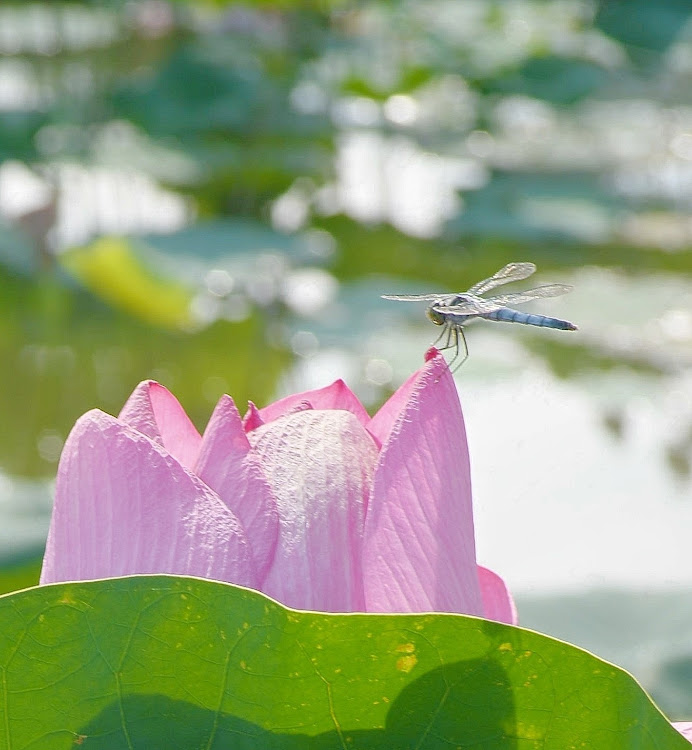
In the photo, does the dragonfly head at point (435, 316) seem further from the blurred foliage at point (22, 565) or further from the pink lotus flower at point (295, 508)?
the blurred foliage at point (22, 565)

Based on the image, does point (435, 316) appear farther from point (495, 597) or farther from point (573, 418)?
point (573, 418)

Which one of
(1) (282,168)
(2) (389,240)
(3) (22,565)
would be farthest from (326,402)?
(1) (282,168)

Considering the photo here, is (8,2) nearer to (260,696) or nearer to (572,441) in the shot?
(572,441)

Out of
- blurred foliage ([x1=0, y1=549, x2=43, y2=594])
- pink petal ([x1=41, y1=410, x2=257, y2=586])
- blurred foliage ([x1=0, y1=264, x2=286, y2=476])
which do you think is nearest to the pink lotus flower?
pink petal ([x1=41, y1=410, x2=257, y2=586])

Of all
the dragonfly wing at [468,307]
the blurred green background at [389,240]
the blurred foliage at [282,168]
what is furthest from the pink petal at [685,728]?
the blurred foliage at [282,168]

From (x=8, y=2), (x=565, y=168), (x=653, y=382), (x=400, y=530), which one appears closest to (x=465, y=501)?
(x=400, y=530)

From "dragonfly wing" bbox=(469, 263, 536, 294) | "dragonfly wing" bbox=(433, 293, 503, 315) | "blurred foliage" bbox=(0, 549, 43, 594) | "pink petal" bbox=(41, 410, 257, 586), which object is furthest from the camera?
"blurred foliage" bbox=(0, 549, 43, 594)

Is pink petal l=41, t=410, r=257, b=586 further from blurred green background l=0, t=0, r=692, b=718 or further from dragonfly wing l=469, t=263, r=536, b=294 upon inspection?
blurred green background l=0, t=0, r=692, b=718
